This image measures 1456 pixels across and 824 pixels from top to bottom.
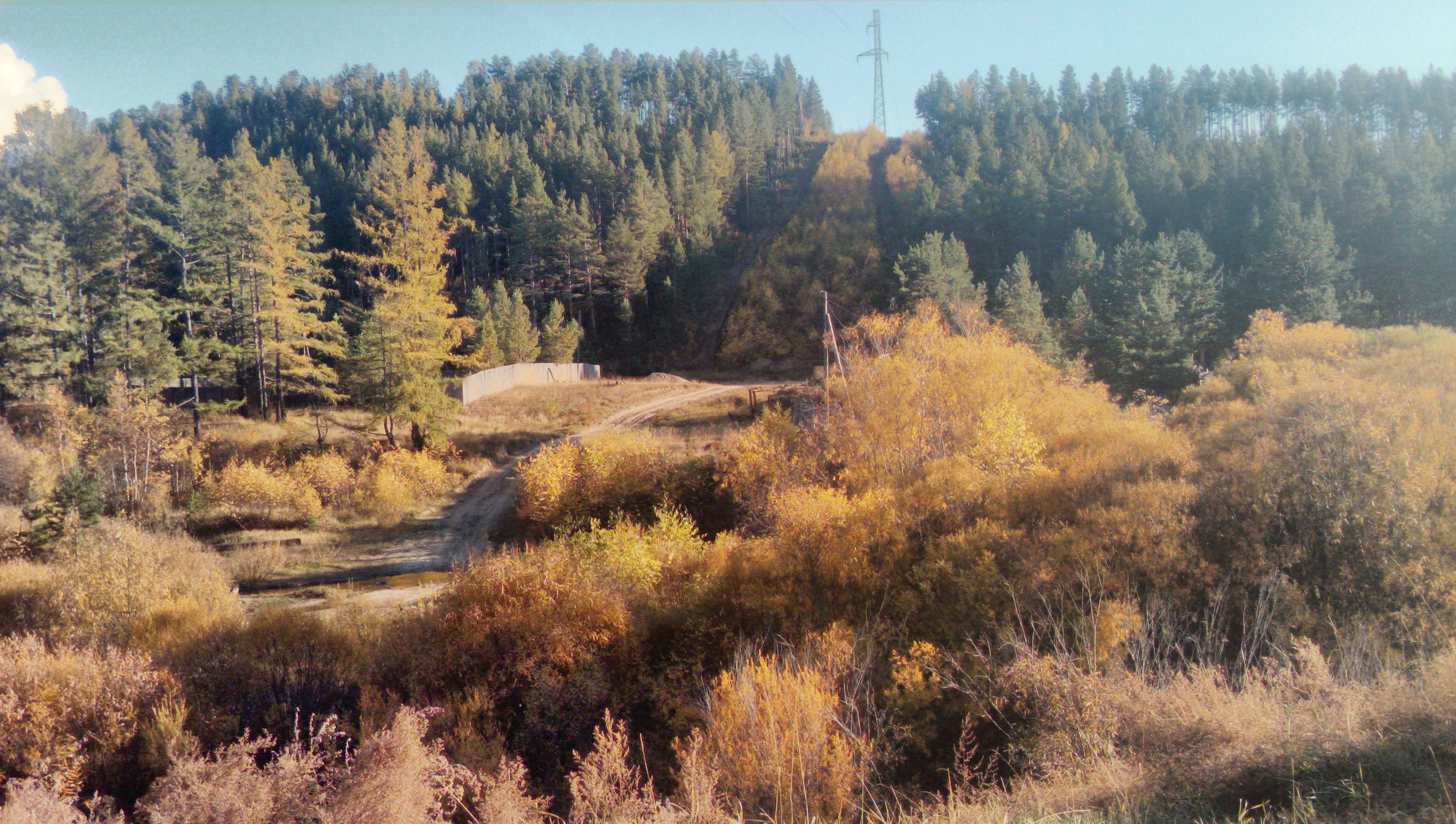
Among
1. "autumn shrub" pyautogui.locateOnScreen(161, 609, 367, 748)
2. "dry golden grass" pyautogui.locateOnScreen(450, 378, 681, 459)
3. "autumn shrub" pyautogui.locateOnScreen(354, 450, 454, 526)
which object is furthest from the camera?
"dry golden grass" pyautogui.locateOnScreen(450, 378, 681, 459)

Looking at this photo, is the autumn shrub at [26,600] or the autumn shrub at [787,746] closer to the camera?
the autumn shrub at [787,746]

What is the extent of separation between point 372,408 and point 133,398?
29.3ft

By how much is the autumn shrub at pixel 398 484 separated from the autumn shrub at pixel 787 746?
21.7 m

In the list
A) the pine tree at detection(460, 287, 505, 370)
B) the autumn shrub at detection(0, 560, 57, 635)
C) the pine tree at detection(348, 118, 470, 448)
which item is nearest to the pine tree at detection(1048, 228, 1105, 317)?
the pine tree at detection(460, 287, 505, 370)

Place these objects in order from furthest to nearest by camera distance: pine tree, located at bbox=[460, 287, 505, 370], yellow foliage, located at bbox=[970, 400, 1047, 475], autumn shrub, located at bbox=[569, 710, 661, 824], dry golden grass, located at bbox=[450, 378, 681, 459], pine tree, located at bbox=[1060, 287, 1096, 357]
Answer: pine tree, located at bbox=[460, 287, 505, 370] < pine tree, located at bbox=[1060, 287, 1096, 357] < dry golden grass, located at bbox=[450, 378, 681, 459] < yellow foliage, located at bbox=[970, 400, 1047, 475] < autumn shrub, located at bbox=[569, 710, 661, 824]

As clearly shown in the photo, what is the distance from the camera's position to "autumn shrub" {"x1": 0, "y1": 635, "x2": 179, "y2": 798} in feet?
42.2

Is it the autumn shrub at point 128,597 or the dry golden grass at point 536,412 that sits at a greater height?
the dry golden grass at point 536,412

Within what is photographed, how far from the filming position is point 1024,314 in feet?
143

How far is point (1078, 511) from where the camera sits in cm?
1584

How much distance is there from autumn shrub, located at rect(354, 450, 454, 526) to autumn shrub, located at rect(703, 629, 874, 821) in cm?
2167

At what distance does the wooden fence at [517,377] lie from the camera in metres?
42.2

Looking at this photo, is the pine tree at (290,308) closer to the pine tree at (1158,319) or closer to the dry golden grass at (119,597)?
the dry golden grass at (119,597)

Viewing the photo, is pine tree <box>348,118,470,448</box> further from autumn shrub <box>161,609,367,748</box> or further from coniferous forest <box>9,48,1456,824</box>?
autumn shrub <box>161,609,367,748</box>

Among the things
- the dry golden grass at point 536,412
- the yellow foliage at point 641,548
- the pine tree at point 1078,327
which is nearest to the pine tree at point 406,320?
the dry golden grass at point 536,412
